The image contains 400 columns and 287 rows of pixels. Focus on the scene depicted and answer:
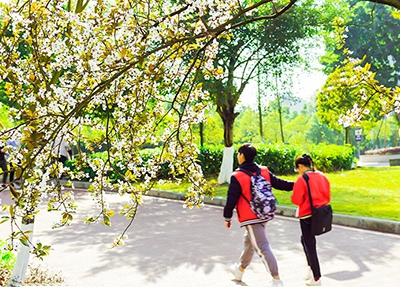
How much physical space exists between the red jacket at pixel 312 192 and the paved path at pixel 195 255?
879 mm

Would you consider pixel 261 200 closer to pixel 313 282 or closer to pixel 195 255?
pixel 313 282

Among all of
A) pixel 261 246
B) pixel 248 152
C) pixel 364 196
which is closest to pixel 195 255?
pixel 261 246

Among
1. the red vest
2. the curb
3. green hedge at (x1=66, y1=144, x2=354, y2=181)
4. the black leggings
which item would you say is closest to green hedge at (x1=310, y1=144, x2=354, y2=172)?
green hedge at (x1=66, y1=144, x2=354, y2=181)

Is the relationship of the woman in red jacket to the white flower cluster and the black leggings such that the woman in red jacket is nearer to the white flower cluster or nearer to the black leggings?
the black leggings

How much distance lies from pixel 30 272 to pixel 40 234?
3391 millimetres

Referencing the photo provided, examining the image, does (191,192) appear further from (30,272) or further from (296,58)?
(296,58)

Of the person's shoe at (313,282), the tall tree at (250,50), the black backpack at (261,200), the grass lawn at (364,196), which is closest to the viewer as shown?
the black backpack at (261,200)

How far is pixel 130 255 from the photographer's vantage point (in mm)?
7496

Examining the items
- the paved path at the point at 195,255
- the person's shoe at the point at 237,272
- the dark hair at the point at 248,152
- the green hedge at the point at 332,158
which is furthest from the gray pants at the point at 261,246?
the green hedge at the point at 332,158

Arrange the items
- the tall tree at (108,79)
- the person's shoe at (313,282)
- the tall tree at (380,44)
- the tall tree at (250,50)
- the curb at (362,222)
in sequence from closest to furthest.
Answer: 1. the tall tree at (108,79)
2. the person's shoe at (313,282)
3. the curb at (362,222)
4. the tall tree at (250,50)
5. the tall tree at (380,44)

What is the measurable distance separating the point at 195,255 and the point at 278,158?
1525 cm

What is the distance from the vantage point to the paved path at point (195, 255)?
20.2ft

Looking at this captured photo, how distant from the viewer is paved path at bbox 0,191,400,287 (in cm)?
616

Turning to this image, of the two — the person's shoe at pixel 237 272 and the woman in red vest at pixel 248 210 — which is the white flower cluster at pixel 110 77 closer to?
the woman in red vest at pixel 248 210
